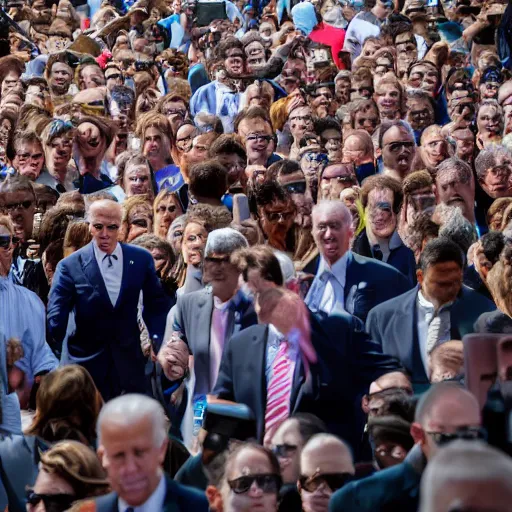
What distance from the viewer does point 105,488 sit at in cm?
598

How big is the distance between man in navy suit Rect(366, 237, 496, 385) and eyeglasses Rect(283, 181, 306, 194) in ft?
7.37

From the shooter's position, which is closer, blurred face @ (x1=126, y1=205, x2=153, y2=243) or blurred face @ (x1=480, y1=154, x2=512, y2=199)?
blurred face @ (x1=126, y1=205, x2=153, y2=243)

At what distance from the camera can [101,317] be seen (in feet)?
29.0

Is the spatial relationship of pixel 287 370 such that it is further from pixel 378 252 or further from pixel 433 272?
pixel 378 252

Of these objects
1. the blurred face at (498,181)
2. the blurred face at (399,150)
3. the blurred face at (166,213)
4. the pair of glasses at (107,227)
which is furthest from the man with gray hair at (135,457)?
the blurred face at (399,150)

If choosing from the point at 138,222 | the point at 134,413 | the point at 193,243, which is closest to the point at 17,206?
the point at 138,222

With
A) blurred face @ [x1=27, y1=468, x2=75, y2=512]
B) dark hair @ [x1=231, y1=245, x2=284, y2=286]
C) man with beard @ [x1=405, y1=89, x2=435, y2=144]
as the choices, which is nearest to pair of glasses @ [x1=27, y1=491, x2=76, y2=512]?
blurred face @ [x1=27, y1=468, x2=75, y2=512]

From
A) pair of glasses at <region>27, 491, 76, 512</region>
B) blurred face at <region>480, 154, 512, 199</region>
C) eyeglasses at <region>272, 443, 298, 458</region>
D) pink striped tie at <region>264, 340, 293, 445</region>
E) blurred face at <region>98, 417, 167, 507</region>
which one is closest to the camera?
blurred face at <region>98, 417, 167, 507</region>

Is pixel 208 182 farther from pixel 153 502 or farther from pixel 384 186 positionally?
pixel 153 502

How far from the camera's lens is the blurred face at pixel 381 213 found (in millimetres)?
9539

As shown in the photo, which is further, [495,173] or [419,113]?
[419,113]

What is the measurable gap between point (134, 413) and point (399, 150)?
6.19 meters

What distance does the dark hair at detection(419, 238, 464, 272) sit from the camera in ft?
25.3

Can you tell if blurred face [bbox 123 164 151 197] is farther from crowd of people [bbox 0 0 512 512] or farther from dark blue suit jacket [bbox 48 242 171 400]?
dark blue suit jacket [bbox 48 242 171 400]
